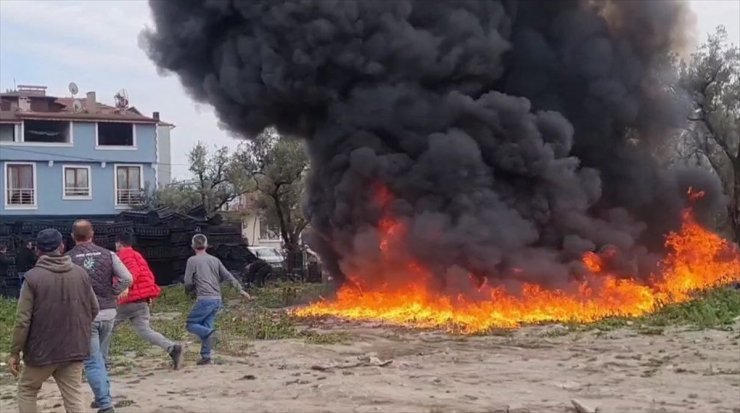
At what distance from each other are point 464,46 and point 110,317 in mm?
13474

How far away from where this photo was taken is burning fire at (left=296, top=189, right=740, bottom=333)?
18328 mm

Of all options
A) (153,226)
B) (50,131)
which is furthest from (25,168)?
(153,226)

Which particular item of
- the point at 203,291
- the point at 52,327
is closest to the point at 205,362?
the point at 203,291

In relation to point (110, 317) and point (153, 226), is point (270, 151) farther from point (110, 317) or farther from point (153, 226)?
point (110, 317)

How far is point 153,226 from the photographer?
2872 cm

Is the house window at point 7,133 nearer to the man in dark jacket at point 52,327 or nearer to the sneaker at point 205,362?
the sneaker at point 205,362

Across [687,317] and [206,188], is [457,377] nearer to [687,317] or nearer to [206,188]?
[687,317]

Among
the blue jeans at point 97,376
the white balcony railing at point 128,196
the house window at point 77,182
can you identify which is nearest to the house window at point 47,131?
the house window at point 77,182

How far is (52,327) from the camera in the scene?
732 centimetres

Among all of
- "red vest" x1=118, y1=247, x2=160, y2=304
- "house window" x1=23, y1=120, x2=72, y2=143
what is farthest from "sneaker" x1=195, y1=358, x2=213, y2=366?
"house window" x1=23, y1=120, x2=72, y2=143

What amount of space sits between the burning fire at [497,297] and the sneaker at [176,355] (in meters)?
6.26

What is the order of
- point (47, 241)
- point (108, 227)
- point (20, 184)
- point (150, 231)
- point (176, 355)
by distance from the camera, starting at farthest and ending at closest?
point (20, 184) → point (150, 231) → point (108, 227) → point (176, 355) → point (47, 241)

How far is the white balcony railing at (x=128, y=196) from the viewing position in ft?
156

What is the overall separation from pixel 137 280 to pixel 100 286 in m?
1.64
